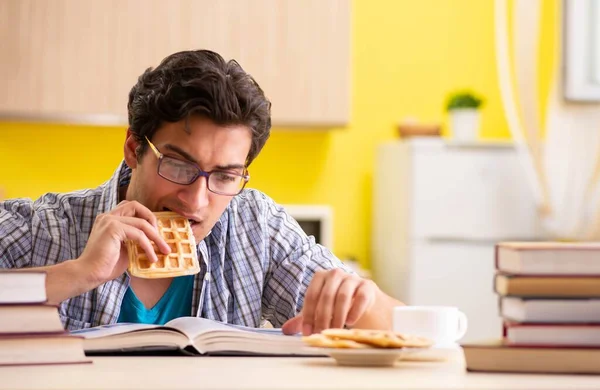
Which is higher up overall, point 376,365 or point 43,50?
point 43,50

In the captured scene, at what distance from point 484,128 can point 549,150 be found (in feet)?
2.07

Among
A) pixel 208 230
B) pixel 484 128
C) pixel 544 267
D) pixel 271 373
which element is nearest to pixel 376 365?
pixel 271 373

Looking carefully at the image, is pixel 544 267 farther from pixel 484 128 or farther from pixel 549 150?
pixel 484 128

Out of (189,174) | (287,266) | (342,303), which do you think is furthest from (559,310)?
(287,266)

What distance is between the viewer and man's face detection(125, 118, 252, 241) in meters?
2.05

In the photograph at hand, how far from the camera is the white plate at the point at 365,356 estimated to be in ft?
4.10

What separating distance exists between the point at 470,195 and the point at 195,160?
8.33 feet

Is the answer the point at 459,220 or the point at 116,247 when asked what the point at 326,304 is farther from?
the point at 459,220

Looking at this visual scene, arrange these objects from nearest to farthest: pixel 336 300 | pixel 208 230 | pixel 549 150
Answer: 1. pixel 336 300
2. pixel 208 230
3. pixel 549 150

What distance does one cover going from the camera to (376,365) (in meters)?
1.29

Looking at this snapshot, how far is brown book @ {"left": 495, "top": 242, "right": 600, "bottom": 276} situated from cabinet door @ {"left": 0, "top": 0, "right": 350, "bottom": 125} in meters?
3.05

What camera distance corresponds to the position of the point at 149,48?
408 centimetres

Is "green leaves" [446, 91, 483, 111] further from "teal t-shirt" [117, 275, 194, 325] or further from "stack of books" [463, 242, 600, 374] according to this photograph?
"stack of books" [463, 242, 600, 374]

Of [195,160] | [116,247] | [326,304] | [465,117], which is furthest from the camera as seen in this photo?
[465,117]
